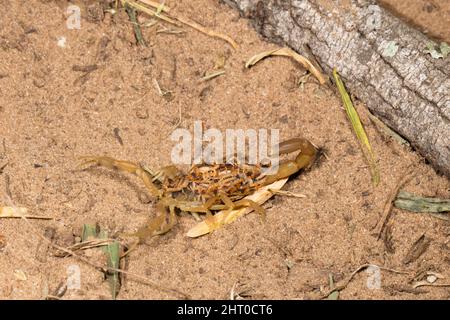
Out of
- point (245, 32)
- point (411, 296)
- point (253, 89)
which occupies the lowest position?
point (411, 296)

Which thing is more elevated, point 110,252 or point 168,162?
point 168,162

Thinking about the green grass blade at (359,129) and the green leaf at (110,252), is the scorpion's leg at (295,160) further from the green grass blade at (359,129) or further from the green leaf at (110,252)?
the green leaf at (110,252)

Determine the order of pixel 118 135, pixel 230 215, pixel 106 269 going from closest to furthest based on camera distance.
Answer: pixel 106 269 < pixel 230 215 < pixel 118 135

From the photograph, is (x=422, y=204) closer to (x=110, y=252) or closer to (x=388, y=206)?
A: (x=388, y=206)

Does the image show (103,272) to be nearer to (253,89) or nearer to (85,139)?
(85,139)

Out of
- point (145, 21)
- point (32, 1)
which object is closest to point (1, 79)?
point (32, 1)

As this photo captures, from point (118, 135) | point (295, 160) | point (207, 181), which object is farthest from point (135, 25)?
point (295, 160)

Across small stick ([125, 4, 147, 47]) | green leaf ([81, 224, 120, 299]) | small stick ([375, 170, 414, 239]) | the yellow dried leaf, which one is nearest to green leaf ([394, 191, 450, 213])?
small stick ([375, 170, 414, 239])
